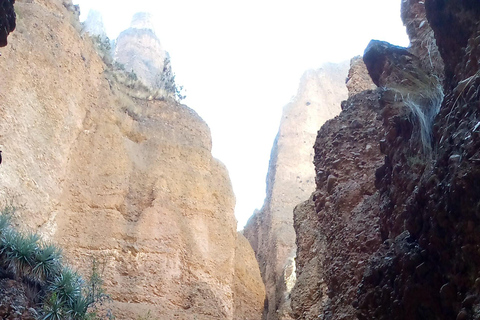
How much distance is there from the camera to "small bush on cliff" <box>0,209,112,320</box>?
33.6 feet

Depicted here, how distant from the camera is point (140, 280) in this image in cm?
1702

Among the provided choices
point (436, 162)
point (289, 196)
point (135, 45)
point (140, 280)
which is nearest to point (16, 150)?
point (140, 280)

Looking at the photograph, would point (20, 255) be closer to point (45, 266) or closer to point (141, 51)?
point (45, 266)

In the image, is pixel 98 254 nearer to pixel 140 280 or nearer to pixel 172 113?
pixel 140 280

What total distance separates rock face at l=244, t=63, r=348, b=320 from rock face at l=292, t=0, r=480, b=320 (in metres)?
12.2

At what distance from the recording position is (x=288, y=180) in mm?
37281

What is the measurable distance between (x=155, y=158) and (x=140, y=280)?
5.84 metres

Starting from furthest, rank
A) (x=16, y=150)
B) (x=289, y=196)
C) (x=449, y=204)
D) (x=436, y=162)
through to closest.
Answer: (x=289, y=196), (x=16, y=150), (x=436, y=162), (x=449, y=204)

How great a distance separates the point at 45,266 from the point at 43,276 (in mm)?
206

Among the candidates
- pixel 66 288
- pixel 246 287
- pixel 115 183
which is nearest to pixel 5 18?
pixel 66 288

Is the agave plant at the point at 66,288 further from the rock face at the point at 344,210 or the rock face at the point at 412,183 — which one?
the rock face at the point at 412,183

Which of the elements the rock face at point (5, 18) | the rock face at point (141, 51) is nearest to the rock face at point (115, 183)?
the rock face at point (5, 18)

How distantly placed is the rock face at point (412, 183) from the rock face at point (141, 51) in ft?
136

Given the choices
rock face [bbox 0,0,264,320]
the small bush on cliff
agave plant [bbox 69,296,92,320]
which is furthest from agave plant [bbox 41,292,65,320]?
rock face [bbox 0,0,264,320]
